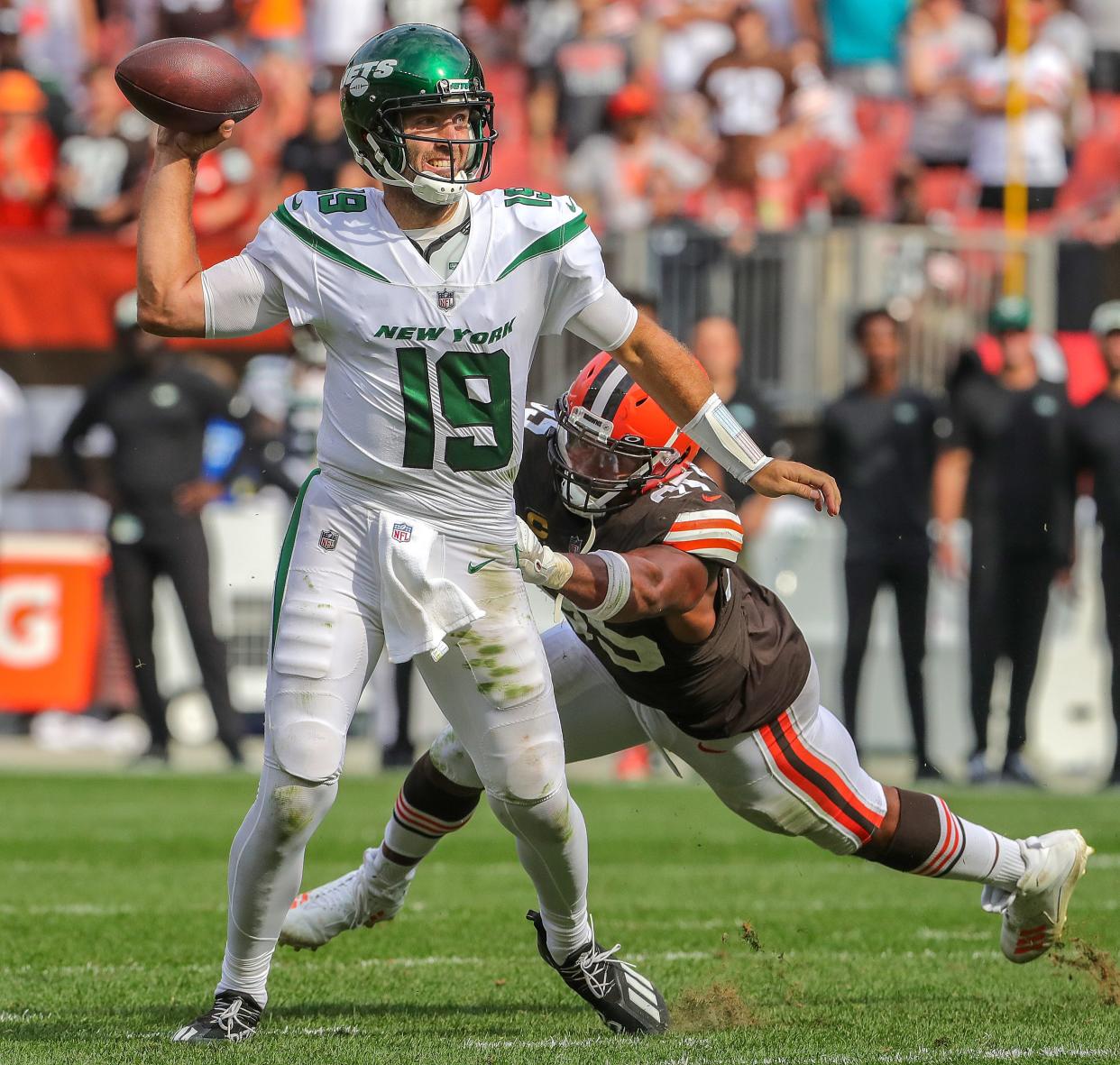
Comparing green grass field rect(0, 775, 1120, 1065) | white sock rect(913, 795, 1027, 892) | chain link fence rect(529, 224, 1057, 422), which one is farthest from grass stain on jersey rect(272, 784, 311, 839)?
chain link fence rect(529, 224, 1057, 422)

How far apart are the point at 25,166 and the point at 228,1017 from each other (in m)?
9.77

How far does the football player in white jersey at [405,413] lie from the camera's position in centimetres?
391

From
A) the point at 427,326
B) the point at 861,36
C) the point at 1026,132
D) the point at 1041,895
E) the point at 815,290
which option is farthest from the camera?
the point at 861,36

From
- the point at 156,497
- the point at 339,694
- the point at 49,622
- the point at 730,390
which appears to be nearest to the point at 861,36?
the point at 730,390

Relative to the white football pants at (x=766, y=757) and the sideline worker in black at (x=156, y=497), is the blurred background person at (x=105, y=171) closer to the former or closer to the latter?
the sideline worker in black at (x=156, y=497)

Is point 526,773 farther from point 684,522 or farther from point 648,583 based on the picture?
point 684,522

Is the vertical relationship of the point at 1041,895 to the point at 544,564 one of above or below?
below

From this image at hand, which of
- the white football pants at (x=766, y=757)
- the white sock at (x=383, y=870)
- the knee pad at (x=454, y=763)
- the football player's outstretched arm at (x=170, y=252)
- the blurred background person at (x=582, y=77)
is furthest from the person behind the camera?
the blurred background person at (x=582, y=77)

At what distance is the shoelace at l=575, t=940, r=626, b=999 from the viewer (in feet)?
13.9

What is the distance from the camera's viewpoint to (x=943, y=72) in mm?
13594

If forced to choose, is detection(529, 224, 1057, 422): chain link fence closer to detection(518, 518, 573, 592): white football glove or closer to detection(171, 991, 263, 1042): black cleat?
detection(518, 518, 573, 592): white football glove

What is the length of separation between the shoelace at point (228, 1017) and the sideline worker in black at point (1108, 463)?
234 inches

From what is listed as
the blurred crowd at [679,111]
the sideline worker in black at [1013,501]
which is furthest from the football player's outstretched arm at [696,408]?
the blurred crowd at [679,111]

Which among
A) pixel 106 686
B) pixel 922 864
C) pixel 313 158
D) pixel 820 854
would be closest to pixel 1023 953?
pixel 922 864
